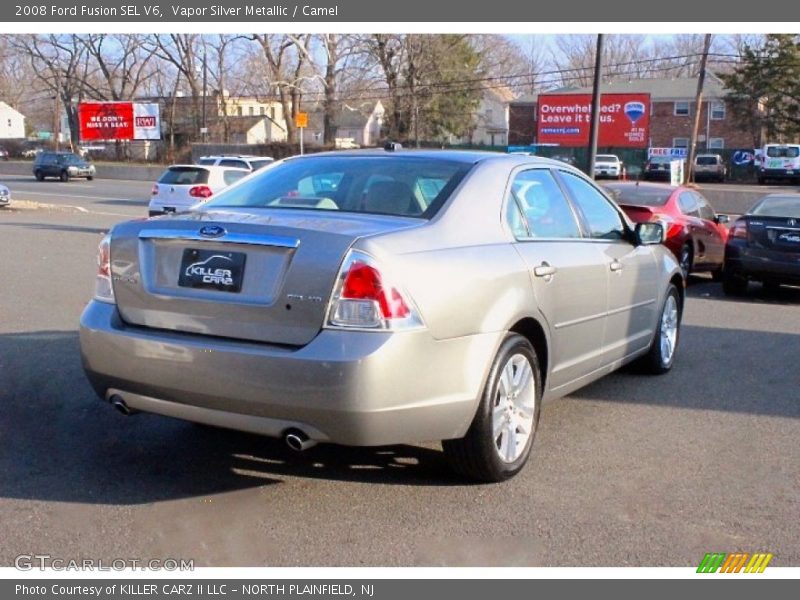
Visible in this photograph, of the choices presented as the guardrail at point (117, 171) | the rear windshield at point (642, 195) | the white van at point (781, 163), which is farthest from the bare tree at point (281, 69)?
the rear windshield at point (642, 195)

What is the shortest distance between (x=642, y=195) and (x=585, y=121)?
4500 cm

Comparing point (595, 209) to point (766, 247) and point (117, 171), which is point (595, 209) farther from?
point (117, 171)

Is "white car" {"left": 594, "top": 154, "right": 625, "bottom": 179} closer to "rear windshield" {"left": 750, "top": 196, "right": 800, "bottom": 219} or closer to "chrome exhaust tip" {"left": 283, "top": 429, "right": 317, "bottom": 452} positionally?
"rear windshield" {"left": 750, "top": 196, "right": 800, "bottom": 219}

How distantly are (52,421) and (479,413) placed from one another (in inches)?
108

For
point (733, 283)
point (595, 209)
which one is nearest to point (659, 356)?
point (595, 209)

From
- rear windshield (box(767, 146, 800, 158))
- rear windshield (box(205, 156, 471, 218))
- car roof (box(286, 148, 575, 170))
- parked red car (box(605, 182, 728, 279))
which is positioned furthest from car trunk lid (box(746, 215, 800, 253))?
rear windshield (box(767, 146, 800, 158))

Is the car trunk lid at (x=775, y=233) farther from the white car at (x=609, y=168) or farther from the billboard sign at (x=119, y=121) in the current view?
the billboard sign at (x=119, y=121)

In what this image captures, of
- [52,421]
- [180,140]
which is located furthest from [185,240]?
[180,140]

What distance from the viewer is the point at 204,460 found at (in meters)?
4.98

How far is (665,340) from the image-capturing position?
7211 mm

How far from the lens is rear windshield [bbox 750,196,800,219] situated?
38.5ft

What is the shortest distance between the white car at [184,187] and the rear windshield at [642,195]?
29.8 feet

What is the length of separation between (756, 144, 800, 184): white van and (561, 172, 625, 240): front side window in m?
46.8

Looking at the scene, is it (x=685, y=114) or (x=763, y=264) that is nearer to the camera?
(x=763, y=264)
